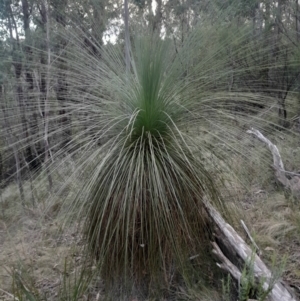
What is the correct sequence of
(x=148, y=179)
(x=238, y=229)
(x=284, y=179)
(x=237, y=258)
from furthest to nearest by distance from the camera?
(x=284, y=179) < (x=238, y=229) < (x=237, y=258) < (x=148, y=179)

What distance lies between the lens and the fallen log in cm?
165

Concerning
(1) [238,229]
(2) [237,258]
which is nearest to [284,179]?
(1) [238,229]

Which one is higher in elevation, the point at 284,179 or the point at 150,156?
the point at 150,156

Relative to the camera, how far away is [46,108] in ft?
6.77

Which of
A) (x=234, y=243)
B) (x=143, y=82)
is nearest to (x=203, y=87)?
(x=143, y=82)

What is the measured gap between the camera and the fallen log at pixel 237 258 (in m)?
1.65

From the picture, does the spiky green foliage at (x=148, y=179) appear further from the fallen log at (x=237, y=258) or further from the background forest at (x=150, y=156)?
the fallen log at (x=237, y=258)

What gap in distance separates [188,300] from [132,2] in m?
4.97

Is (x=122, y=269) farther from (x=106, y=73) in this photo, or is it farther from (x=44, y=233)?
(x=44, y=233)

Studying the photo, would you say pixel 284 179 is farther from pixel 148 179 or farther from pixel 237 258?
pixel 148 179

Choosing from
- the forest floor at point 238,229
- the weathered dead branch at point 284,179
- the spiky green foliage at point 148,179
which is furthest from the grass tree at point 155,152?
the weathered dead branch at point 284,179

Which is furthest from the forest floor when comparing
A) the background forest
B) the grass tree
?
the grass tree

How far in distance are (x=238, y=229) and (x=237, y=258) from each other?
1.17 ft

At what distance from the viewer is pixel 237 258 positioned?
194 centimetres
